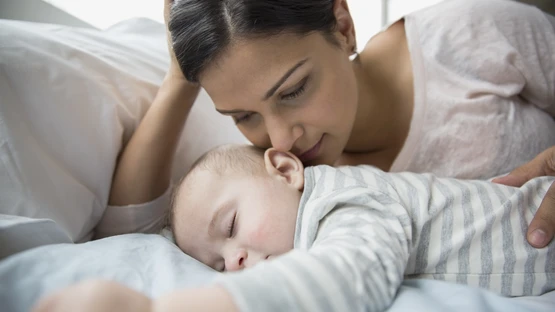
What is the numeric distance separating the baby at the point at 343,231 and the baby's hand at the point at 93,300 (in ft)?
0.29

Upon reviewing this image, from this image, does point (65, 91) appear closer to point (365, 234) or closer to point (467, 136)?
point (365, 234)

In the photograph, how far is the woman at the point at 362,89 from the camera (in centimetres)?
80

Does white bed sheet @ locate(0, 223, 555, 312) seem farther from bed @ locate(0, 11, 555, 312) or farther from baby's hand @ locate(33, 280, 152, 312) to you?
baby's hand @ locate(33, 280, 152, 312)

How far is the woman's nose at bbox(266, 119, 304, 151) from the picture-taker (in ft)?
2.78

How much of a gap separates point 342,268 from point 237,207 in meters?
0.33

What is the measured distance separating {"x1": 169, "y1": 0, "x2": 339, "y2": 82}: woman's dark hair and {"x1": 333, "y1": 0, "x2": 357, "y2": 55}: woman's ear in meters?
0.12

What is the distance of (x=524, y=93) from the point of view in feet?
3.80

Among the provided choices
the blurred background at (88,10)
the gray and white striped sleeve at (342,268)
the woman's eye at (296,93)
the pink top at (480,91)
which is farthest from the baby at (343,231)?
the blurred background at (88,10)

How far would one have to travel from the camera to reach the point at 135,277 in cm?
60

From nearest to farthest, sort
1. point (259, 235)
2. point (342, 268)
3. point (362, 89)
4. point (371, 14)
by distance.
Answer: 1. point (342, 268)
2. point (259, 235)
3. point (362, 89)
4. point (371, 14)

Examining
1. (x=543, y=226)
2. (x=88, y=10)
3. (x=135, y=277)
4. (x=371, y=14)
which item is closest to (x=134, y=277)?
(x=135, y=277)

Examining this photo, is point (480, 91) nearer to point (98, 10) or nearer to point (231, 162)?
point (231, 162)

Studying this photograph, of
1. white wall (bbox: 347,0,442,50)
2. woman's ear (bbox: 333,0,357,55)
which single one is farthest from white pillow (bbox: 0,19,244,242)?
white wall (bbox: 347,0,442,50)

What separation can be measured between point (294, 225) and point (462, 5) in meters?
0.88
